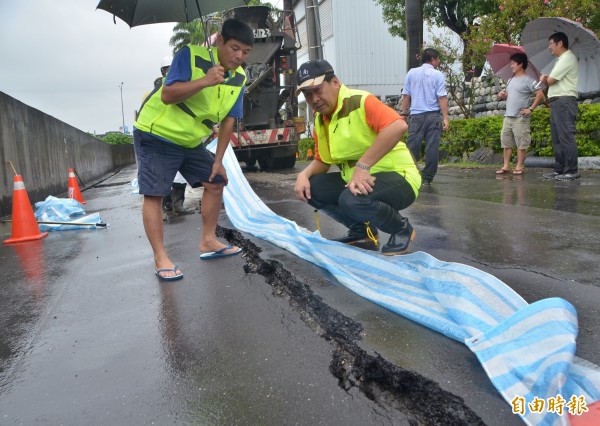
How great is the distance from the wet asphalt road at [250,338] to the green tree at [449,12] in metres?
11.9

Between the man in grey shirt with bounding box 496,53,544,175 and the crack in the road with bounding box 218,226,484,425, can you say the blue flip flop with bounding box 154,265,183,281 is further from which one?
the man in grey shirt with bounding box 496,53,544,175

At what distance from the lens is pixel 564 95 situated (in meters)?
6.81

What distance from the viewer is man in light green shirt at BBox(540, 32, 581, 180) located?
6746 mm

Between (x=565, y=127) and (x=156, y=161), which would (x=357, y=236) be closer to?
(x=156, y=161)

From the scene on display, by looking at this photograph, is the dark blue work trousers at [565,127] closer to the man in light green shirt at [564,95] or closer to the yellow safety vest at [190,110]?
the man in light green shirt at [564,95]

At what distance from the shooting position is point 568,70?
22.1 feet

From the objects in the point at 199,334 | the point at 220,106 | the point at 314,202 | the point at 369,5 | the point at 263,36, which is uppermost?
the point at 369,5

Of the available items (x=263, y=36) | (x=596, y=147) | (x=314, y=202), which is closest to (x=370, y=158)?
(x=314, y=202)

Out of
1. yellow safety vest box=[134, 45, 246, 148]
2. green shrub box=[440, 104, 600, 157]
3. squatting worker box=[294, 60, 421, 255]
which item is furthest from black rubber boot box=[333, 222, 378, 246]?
green shrub box=[440, 104, 600, 157]

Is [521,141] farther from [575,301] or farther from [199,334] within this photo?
[199,334]

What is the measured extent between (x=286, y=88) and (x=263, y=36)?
4.45 ft

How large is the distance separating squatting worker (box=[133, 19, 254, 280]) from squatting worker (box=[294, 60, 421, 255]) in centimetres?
61

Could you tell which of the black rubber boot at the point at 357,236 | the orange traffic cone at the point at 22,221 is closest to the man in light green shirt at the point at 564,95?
the black rubber boot at the point at 357,236

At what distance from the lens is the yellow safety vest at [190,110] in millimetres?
3316
